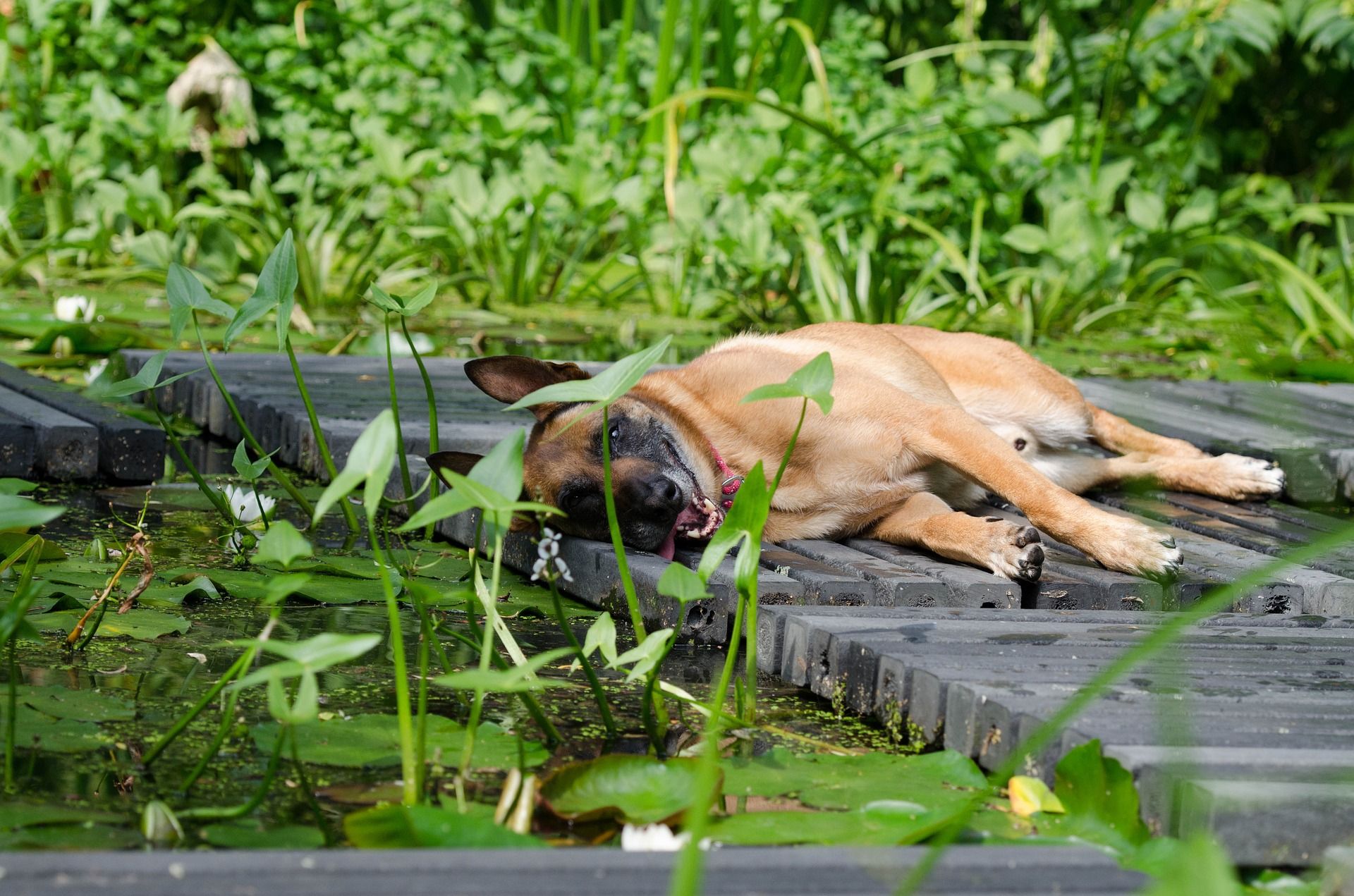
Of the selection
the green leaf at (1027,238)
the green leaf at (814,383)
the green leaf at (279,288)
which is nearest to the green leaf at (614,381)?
the green leaf at (814,383)

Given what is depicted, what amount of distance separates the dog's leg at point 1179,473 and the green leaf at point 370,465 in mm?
2527

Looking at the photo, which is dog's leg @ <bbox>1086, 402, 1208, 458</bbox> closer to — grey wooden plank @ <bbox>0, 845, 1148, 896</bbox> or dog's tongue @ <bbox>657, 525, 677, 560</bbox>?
dog's tongue @ <bbox>657, 525, 677, 560</bbox>

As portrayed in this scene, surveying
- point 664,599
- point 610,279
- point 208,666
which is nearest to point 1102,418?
point 664,599

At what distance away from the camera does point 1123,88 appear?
10211 mm

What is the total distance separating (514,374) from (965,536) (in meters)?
1.04

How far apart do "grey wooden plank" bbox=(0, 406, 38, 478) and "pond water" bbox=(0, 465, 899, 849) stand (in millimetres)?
726

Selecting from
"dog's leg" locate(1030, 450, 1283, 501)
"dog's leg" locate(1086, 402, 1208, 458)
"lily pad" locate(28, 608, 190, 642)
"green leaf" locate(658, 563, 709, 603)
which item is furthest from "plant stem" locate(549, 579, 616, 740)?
"dog's leg" locate(1086, 402, 1208, 458)

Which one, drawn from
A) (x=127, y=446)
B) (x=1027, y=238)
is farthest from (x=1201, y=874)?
(x=1027, y=238)

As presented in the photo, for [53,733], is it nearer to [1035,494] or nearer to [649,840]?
[649,840]

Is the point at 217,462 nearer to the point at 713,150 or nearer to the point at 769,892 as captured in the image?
the point at 769,892

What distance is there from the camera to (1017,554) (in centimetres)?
290

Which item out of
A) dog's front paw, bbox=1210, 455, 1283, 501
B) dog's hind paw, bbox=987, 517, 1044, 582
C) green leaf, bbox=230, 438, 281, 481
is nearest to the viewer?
green leaf, bbox=230, 438, 281, 481

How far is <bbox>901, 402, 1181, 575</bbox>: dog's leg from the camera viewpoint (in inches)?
117

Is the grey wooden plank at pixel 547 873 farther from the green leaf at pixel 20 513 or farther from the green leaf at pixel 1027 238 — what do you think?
the green leaf at pixel 1027 238
